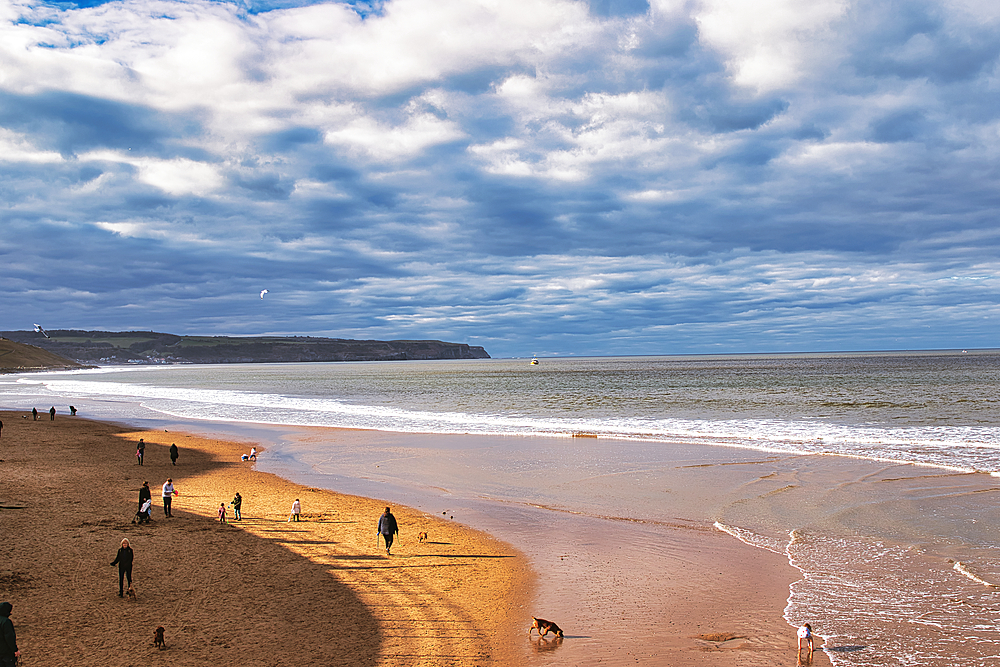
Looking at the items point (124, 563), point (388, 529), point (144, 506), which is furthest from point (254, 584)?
point (144, 506)

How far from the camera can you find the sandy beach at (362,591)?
9.70 m

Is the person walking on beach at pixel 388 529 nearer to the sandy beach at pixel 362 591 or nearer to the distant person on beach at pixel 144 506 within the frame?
the sandy beach at pixel 362 591

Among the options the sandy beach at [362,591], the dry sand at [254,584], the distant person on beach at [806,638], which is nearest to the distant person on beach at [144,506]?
the dry sand at [254,584]

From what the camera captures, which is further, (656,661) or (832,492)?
(832,492)

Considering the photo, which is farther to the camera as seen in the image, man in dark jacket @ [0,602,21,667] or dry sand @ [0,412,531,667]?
dry sand @ [0,412,531,667]

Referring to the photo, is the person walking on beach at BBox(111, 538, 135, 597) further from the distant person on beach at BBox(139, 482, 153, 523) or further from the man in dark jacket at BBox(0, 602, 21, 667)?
the distant person on beach at BBox(139, 482, 153, 523)

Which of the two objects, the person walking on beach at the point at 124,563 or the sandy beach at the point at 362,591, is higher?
the person walking on beach at the point at 124,563

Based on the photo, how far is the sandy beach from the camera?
970 centimetres

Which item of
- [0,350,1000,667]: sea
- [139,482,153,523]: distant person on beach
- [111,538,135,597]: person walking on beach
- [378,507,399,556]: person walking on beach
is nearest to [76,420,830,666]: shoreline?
[0,350,1000,667]: sea

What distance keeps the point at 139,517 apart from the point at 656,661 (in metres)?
14.5

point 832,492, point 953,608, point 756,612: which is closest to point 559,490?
point 832,492

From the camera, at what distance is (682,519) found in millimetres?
16953

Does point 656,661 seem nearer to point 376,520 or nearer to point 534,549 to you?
point 534,549

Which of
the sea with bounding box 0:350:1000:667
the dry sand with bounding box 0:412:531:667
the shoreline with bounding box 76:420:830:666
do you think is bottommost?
the dry sand with bounding box 0:412:531:667
